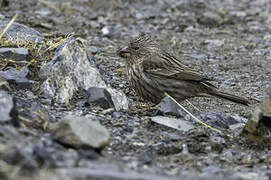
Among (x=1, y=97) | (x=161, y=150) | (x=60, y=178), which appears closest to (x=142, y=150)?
(x=161, y=150)

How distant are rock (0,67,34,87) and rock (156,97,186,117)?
134 centimetres

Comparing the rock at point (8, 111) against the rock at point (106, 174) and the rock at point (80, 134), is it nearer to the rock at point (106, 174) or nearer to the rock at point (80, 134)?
the rock at point (80, 134)

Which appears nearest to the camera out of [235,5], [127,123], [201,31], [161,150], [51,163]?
[51,163]

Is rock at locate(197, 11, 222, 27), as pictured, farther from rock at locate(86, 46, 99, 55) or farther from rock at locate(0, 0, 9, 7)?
rock at locate(0, 0, 9, 7)

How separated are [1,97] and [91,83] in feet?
5.32

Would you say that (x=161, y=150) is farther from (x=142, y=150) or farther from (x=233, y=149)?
(x=233, y=149)

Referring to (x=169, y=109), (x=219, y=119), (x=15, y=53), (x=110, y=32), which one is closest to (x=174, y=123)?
(x=169, y=109)

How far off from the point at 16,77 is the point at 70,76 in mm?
571

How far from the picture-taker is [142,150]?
4.62 m

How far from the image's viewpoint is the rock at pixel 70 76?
5546mm

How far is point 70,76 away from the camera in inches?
227

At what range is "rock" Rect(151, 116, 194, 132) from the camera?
206 inches

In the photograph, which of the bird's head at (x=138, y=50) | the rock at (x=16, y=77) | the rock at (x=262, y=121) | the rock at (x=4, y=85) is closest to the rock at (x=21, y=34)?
the rock at (x=16, y=77)

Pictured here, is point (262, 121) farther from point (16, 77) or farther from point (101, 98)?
point (16, 77)
